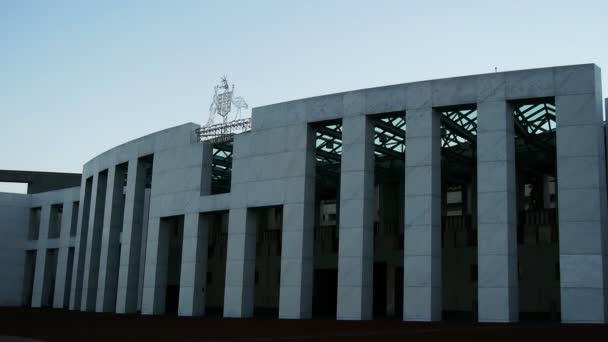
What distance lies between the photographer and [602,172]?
32.0m

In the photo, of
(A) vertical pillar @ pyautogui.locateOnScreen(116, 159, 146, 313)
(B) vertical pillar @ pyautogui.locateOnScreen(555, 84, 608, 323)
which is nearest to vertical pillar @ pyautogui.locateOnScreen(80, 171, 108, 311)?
(A) vertical pillar @ pyautogui.locateOnScreen(116, 159, 146, 313)

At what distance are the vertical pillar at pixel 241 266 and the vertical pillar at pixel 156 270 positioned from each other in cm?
716

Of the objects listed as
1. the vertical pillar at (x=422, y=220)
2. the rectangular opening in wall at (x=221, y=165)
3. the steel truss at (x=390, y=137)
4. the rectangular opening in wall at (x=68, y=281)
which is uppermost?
the steel truss at (x=390, y=137)

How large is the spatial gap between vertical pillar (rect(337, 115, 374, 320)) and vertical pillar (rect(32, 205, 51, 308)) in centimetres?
4029

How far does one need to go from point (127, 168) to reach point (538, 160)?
1212 inches

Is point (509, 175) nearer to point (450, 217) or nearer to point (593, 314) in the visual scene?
point (593, 314)

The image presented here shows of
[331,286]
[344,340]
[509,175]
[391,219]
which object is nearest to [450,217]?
[391,219]

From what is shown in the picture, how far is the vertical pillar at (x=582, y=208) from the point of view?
31.0 metres

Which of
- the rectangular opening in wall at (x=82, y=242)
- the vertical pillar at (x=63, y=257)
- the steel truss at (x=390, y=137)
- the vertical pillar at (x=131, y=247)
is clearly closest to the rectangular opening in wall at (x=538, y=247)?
the steel truss at (x=390, y=137)

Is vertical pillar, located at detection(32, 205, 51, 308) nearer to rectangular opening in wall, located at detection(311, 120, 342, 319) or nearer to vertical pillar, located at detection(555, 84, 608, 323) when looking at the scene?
rectangular opening in wall, located at detection(311, 120, 342, 319)

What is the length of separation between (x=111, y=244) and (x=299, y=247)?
20.1m

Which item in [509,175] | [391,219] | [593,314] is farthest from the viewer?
[391,219]

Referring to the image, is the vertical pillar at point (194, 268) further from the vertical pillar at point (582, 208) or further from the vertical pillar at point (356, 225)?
the vertical pillar at point (582, 208)

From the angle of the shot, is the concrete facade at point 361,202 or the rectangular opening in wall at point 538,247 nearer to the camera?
the concrete facade at point 361,202
